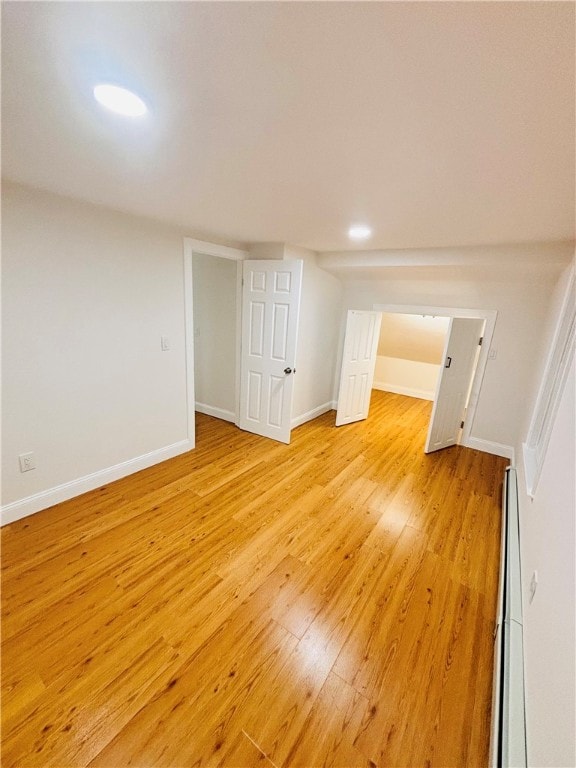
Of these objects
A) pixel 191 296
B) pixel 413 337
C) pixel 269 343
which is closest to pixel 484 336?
pixel 413 337

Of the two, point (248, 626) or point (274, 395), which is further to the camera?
point (274, 395)

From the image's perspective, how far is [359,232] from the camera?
2461 millimetres

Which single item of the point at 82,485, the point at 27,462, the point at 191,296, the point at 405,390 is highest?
the point at 191,296

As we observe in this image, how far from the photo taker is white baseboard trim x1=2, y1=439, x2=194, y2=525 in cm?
212

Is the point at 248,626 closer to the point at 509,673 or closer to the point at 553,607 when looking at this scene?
the point at 509,673

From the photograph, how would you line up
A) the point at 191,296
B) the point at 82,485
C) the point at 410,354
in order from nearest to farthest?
the point at 82,485 → the point at 191,296 → the point at 410,354

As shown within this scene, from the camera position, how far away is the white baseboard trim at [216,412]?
4.09 m

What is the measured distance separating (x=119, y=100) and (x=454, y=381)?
3656 mm

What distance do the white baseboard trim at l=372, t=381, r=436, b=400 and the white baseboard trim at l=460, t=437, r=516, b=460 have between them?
2.13 meters

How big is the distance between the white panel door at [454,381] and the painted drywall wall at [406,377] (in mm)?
2079

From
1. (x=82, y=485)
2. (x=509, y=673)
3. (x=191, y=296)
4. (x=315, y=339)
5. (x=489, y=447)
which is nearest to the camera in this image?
(x=509, y=673)

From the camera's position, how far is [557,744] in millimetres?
792

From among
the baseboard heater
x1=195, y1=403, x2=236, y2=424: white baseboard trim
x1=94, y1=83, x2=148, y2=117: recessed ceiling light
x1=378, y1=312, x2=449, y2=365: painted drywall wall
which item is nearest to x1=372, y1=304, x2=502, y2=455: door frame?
x1=378, y1=312, x2=449, y2=365: painted drywall wall

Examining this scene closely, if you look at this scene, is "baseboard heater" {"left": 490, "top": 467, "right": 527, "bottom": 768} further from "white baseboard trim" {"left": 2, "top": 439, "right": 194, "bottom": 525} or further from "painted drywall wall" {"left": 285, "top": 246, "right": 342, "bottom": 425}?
"white baseboard trim" {"left": 2, "top": 439, "right": 194, "bottom": 525}
